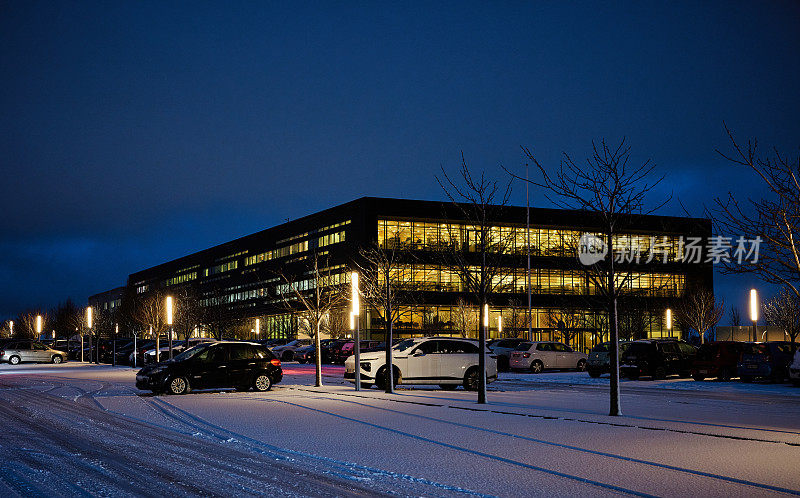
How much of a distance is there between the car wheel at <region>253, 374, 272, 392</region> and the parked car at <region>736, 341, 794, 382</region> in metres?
16.7

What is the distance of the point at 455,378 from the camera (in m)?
24.0

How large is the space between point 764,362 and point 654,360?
395 cm

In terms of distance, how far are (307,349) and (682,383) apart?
30436 mm

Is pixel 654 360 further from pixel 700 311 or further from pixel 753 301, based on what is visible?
pixel 700 311

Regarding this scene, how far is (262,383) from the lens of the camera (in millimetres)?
23875

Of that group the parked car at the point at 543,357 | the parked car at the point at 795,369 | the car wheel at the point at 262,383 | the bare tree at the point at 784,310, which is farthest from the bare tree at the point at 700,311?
the car wheel at the point at 262,383

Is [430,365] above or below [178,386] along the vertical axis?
above

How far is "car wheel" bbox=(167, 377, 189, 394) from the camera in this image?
22297 millimetres

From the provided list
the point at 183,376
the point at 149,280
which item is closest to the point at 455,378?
the point at 183,376

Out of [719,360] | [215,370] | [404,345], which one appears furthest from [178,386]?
[719,360]

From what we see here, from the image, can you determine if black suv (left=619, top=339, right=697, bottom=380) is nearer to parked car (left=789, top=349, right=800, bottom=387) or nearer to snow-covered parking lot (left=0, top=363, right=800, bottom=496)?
parked car (left=789, top=349, right=800, bottom=387)

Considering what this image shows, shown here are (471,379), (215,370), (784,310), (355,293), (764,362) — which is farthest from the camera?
(784,310)

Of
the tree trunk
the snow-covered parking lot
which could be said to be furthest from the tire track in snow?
the tree trunk

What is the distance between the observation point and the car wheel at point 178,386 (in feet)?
73.2
